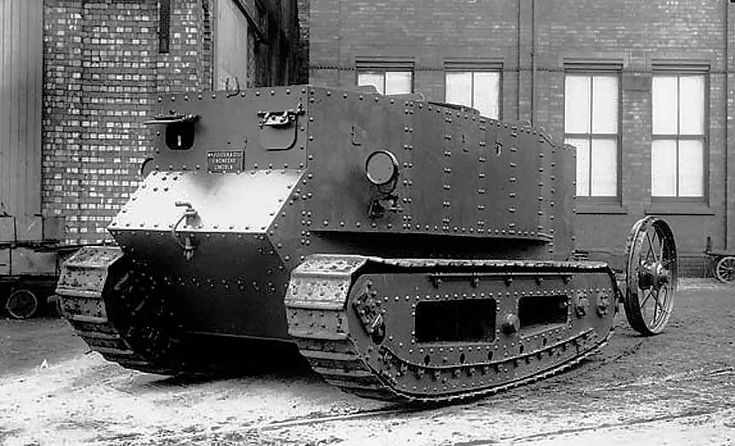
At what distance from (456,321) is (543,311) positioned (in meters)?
1.24

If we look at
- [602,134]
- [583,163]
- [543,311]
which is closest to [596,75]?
[602,134]

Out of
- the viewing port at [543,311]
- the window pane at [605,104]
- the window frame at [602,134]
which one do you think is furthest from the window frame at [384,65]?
the viewing port at [543,311]

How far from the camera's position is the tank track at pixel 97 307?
7.36 metres

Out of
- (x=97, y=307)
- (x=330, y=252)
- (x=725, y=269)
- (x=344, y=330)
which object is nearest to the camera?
(x=344, y=330)

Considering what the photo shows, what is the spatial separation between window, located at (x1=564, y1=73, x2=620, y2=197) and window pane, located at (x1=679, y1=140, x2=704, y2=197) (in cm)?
118

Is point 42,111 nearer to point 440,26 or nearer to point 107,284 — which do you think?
point 107,284

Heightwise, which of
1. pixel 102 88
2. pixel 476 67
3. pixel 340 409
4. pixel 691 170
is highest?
pixel 476 67

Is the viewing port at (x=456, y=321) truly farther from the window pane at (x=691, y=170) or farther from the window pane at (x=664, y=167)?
the window pane at (x=691, y=170)

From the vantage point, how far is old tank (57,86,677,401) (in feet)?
21.4

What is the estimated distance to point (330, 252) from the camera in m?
6.95

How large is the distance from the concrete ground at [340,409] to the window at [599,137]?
8205mm

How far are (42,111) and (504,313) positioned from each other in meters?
7.11

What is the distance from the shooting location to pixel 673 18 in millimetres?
17750

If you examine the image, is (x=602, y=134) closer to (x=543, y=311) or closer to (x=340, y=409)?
(x=543, y=311)
